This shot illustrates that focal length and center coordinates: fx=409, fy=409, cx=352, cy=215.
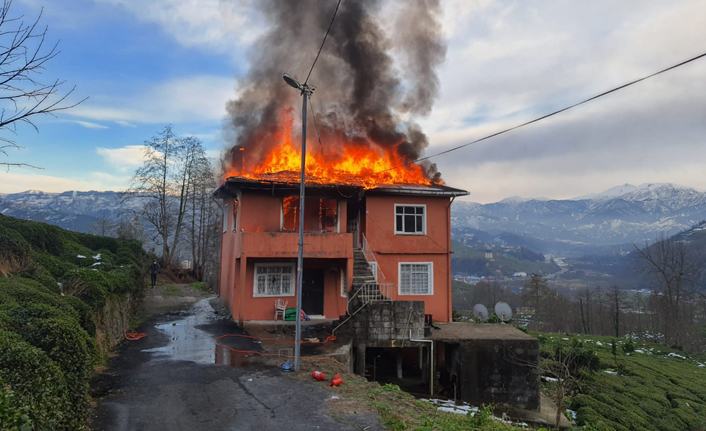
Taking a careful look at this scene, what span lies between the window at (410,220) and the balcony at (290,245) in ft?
13.1

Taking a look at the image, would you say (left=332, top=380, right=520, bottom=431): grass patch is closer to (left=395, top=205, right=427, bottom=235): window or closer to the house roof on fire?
the house roof on fire

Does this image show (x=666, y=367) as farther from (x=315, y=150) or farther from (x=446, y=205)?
(x=315, y=150)

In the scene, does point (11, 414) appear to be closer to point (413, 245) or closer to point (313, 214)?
point (313, 214)

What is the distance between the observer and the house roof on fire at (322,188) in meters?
17.8

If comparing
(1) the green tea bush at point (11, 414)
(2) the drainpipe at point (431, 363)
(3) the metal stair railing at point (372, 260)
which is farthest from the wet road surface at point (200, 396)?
(3) the metal stair railing at point (372, 260)

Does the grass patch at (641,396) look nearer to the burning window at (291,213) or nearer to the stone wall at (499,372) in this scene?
the stone wall at (499,372)

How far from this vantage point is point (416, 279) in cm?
2106

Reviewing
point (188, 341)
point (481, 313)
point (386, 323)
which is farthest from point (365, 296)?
point (481, 313)

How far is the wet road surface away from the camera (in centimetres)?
789

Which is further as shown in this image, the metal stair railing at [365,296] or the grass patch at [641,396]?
the grass patch at [641,396]

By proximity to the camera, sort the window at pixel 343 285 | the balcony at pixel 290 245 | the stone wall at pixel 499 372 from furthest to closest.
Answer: the window at pixel 343 285 < the balcony at pixel 290 245 < the stone wall at pixel 499 372

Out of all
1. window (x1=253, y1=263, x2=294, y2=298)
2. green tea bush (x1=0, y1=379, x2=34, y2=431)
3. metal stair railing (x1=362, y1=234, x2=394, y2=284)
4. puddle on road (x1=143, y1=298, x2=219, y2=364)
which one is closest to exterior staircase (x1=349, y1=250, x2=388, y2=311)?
metal stair railing (x1=362, y1=234, x2=394, y2=284)

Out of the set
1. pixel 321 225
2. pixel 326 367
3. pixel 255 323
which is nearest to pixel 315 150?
pixel 321 225

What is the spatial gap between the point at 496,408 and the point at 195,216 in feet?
114
